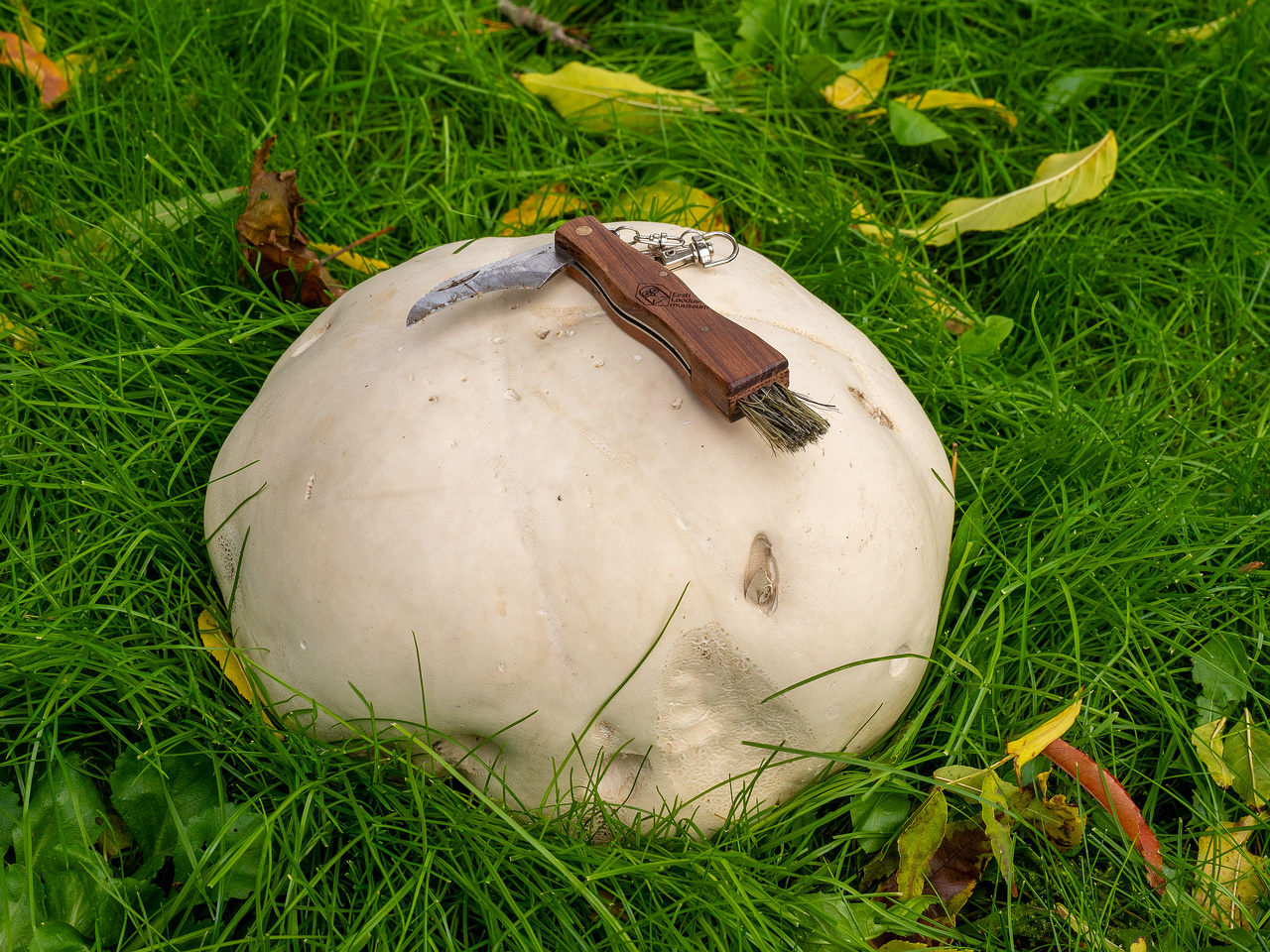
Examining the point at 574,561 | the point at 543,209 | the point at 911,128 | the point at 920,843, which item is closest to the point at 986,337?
the point at 911,128

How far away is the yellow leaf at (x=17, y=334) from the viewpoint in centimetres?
229

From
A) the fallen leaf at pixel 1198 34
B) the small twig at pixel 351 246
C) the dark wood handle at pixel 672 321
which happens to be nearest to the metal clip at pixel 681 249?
the dark wood handle at pixel 672 321

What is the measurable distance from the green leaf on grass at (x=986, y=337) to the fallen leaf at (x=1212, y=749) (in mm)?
1059

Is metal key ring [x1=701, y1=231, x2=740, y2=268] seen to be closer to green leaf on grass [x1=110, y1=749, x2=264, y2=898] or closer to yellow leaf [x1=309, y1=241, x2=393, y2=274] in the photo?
yellow leaf [x1=309, y1=241, x2=393, y2=274]

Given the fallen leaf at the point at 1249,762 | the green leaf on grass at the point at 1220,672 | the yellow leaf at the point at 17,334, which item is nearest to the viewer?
the fallen leaf at the point at 1249,762

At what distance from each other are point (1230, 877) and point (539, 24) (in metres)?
3.11

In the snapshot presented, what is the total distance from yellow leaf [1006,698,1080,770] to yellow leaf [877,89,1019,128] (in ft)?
6.40

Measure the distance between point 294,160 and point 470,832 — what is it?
200 cm

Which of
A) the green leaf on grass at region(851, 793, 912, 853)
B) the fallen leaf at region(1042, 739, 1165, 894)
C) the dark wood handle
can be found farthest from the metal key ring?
the fallen leaf at region(1042, 739, 1165, 894)

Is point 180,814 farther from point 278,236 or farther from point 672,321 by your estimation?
point 278,236

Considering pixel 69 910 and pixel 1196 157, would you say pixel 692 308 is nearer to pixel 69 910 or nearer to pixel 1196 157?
pixel 69 910

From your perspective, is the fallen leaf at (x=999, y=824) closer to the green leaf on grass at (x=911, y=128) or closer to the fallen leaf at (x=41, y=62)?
the green leaf on grass at (x=911, y=128)

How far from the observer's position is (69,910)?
164cm

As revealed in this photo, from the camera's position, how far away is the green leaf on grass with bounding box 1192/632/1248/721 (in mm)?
2029
